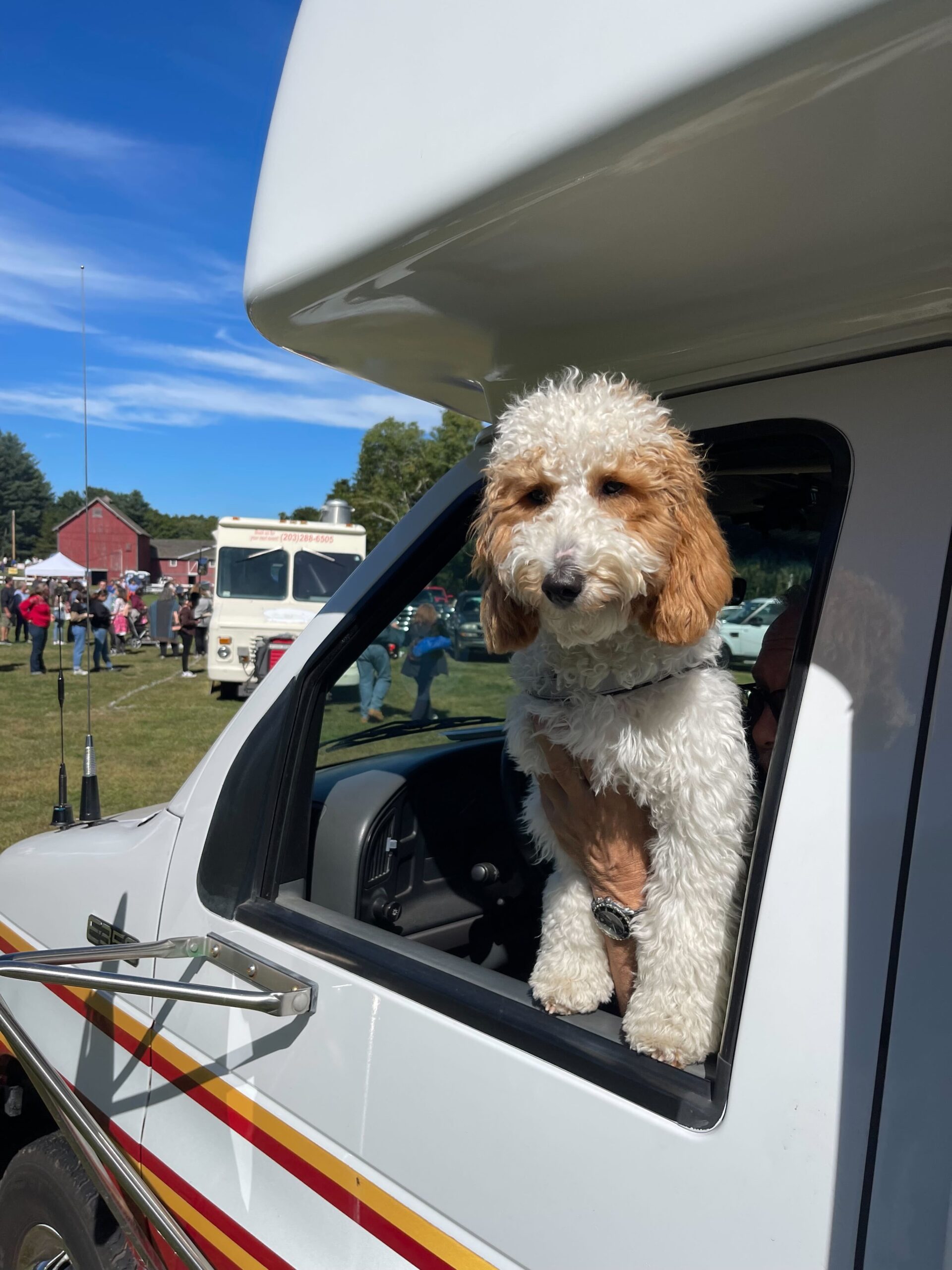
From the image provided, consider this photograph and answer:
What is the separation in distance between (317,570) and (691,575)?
45.4 ft

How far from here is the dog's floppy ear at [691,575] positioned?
4.72 ft

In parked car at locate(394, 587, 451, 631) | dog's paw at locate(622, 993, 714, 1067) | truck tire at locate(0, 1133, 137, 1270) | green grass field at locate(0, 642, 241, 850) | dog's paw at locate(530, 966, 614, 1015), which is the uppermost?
parked car at locate(394, 587, 451, 631)

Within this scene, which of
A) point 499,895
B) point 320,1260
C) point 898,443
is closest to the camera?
point 898,443

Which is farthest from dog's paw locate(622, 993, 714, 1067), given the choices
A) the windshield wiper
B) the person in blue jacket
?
the person in blue jacket

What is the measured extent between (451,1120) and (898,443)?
1151 millimetres

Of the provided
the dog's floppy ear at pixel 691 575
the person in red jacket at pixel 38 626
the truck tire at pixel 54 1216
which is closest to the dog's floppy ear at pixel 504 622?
the dog's floppy ear at pixel 691 575

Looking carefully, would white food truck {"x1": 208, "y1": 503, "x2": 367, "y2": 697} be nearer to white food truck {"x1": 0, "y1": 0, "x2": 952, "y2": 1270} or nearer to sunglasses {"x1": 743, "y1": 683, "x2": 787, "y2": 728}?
white food truck {"x1": 0, "y1": 0, "x2": 952, "y2": 1270}

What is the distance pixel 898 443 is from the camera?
1159mm

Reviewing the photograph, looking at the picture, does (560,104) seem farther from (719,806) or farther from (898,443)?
(719,806)

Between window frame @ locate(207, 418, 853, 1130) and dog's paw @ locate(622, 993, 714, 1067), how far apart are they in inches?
1.1

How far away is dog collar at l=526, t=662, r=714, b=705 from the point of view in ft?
4.99

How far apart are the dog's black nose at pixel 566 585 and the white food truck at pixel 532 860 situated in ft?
1.23

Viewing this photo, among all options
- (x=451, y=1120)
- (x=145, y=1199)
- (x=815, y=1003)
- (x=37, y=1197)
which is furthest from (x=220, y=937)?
(x=815, y=1003)

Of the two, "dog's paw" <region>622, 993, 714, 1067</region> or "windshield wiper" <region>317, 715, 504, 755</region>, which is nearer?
"dog's paw" <region>622, 993, 714, 1067</region>
